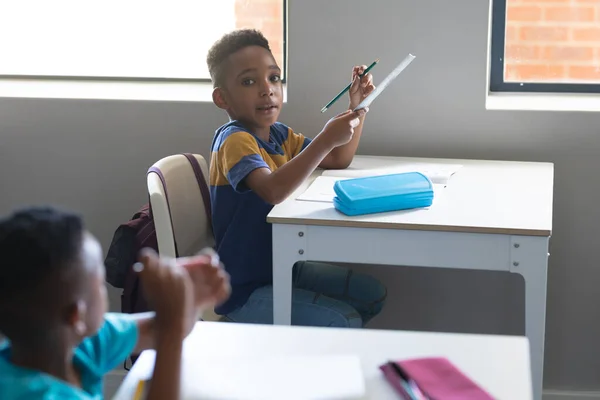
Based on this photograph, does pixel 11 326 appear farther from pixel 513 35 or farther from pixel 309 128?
pixel 513 35

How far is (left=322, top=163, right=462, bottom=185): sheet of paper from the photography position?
2432mm

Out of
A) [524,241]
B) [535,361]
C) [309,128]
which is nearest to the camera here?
[524,241]

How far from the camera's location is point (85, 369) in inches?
50.9

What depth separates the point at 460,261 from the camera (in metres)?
2.07

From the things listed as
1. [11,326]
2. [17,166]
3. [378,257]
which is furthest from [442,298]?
[11,326]

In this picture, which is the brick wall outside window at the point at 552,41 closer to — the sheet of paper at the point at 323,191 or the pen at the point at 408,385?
the sheet of paper at the point at 323,191

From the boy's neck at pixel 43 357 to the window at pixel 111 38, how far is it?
191 centimetres

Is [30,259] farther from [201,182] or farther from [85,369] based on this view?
[201,182]

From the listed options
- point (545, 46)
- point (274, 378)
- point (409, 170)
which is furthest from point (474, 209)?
point (274, 378)

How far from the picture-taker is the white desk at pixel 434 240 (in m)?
2.03

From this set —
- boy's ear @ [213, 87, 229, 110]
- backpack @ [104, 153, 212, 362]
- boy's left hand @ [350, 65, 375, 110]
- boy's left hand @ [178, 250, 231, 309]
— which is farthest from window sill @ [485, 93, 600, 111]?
boy's left hand @ [178, 250, 231, 309]

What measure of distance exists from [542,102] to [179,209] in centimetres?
117

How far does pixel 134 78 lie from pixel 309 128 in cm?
64

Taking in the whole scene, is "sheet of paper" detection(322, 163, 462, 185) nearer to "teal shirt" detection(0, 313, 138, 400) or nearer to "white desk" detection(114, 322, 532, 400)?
"white desk" detection(114, 322, 532, 400)
